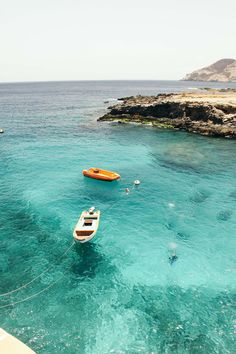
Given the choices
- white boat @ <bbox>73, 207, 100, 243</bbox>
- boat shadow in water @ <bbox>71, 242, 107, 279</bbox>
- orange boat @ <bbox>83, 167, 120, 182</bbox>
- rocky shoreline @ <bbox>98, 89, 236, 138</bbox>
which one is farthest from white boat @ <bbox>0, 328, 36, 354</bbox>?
rocky shoreline @ <bbox>98, 89, 236, 138</bbox>

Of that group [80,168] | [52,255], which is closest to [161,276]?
[52,255]

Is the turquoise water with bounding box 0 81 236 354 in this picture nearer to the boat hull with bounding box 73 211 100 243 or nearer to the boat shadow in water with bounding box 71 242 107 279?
the boat shadow in water with bounding box 71 242 107 279

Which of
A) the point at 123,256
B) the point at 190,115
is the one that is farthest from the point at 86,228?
the point at 190,115

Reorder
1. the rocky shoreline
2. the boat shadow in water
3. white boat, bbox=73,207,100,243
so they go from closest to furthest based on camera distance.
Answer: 1. the boat shadow in water
2. white boat, bbox=73,207,100,243
3. the rocky shoreline

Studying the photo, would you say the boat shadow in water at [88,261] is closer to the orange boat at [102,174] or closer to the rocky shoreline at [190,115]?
the orange boat at [102,174]

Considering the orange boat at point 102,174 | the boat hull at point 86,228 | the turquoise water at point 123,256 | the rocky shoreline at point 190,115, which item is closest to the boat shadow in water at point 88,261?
the turquoise water at point 123,256

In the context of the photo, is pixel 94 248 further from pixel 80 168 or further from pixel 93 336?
pixel 80 168
